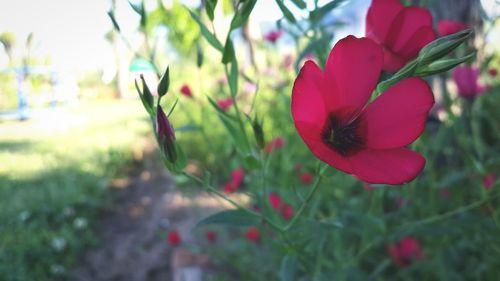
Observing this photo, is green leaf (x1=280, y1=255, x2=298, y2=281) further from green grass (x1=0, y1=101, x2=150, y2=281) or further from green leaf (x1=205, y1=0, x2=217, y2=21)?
green grass (x1=0, y1=101, x2=150, y2=281)

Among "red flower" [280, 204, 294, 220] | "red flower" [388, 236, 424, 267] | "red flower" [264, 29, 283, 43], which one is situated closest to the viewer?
"red flower" [388, 236, 424, 267]

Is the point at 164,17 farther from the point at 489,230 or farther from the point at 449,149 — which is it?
the point at 449,149

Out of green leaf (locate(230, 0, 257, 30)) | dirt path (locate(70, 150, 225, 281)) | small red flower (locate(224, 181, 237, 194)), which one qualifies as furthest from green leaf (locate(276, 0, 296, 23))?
dirt path (locate(70, 150, 225, 281))

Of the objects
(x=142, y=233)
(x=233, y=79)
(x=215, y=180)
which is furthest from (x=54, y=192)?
(x=233, y=79)

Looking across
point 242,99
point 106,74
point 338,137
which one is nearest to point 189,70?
point 242,99

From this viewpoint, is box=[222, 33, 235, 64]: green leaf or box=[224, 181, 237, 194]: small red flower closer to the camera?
box=[222, 33, 235, 64]: green leaf

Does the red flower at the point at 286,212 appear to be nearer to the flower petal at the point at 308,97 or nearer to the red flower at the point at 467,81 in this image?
the red flower at the point at 467,81

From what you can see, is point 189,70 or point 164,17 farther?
point 189,70

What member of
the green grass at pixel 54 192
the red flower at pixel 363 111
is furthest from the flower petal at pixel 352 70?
the green grass at pixel 54 192
